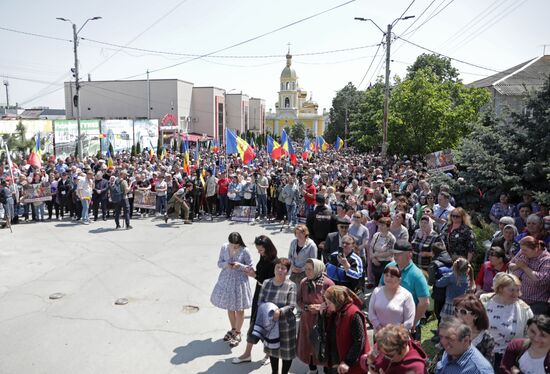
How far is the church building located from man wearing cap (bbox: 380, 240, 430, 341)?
9789cm

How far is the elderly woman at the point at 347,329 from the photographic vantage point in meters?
4.31

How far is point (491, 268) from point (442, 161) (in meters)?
10.9

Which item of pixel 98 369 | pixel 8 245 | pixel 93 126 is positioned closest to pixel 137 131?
pixel 93 126

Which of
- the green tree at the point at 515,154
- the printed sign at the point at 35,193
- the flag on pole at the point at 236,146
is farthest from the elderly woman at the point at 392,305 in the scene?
the printed sign at the point at 35,193

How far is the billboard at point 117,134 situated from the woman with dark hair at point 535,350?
3759 cm

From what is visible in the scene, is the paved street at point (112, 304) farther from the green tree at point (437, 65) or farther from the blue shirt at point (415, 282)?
the green tree at point (437, 65)

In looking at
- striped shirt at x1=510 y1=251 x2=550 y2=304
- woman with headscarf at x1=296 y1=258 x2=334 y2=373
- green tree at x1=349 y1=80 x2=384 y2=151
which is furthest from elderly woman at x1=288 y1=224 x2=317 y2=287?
green tree at x1=349 y1=80 x2=384 y2=151

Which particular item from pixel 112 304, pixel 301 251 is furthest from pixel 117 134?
pixel 301 251

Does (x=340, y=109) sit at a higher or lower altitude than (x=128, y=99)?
lower

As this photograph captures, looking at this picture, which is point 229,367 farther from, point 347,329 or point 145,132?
point 145,132

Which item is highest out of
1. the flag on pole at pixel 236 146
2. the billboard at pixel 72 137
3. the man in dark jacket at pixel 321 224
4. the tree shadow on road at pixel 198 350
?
the billboard at pixel 72 137

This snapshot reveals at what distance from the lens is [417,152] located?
25.5 meters

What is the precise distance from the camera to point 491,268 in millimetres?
5594

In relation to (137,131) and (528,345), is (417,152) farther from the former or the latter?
(137,131)
